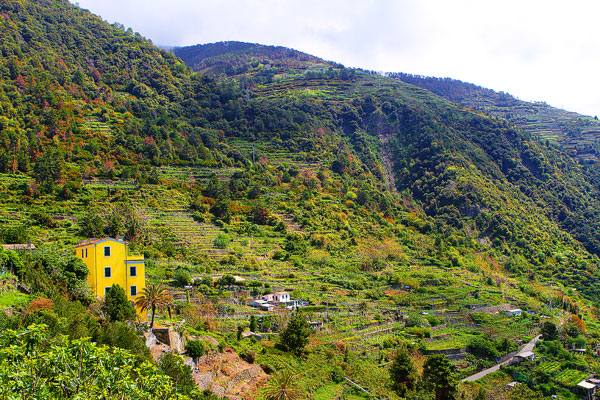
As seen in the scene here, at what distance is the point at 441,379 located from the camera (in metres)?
33.0

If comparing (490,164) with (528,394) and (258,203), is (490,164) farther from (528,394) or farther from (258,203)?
(528,394)

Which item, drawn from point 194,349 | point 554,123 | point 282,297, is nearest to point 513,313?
point 282,297

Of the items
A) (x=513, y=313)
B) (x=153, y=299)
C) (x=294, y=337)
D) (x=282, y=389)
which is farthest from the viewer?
(x=513, y=313)

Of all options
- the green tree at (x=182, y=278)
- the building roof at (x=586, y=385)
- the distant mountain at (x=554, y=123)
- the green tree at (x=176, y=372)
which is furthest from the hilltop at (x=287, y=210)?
the distant mountain at (x=554, y=123)

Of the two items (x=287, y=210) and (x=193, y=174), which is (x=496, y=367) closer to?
(x=287, y=210)

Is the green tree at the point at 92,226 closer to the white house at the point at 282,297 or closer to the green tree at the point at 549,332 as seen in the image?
the white house at the point at 282,297

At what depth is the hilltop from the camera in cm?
3525

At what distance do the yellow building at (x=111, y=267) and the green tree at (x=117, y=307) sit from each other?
282 cm

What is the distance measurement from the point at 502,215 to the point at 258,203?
44.3m

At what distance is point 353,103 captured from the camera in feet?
432

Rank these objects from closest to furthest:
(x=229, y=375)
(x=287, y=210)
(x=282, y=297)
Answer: (x=229, y=375) → (x=282, y=297) → (x=287, y=210)

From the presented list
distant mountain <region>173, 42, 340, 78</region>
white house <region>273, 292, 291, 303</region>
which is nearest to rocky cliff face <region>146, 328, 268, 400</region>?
white house <region>273, 292, 291, 303</region>

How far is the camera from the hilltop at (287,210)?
116 feet

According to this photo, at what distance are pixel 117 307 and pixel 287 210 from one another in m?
48.8
